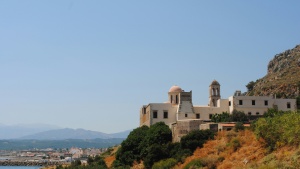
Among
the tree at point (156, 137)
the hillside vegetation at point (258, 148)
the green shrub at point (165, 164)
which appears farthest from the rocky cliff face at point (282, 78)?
the green shrub at point (165, 164)

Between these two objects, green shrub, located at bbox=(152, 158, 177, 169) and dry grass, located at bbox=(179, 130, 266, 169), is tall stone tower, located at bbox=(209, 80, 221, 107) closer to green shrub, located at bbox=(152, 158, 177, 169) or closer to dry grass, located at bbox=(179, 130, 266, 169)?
dry grass, located at bbox=(179, 130, 266, 169)

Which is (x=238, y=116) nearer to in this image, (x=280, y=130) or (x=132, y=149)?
(x=132, y=149)

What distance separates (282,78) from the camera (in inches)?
3263

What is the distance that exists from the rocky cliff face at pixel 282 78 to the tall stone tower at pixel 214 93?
1800cm

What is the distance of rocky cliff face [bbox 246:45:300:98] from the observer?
7431 cm

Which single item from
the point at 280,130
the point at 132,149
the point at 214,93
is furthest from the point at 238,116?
the point at 280,130

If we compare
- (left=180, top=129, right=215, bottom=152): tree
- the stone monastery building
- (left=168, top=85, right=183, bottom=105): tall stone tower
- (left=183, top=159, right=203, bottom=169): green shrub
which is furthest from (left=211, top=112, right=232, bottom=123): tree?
(left=183, top=159, right=203, bottom=169): green shrub

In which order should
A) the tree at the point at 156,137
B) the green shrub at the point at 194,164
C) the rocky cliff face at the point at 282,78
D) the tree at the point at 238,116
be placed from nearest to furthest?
1. the green shrub at the point at 194,164
2. the tree at the point at 156,137
3. the tree at the point at 238,116
4. the rocky cliff face at the point at 282,78

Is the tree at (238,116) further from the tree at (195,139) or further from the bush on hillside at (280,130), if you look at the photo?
the bush on hillside at (280,130)

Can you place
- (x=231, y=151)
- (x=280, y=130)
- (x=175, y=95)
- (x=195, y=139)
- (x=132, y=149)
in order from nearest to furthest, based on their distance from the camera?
(x=280, y=130) → (x=231, y=151) → (x=195, y=139) → (x=132, y=149) → (x=175, y=95)

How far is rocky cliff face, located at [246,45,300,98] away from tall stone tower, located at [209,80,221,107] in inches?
709

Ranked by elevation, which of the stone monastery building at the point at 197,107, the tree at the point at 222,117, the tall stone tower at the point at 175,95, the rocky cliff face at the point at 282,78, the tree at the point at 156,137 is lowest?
the tree at the point at 156,137

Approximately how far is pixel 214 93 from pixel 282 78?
31.9 metres

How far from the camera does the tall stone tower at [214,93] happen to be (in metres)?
54.8
